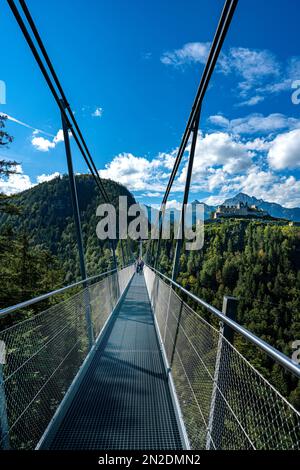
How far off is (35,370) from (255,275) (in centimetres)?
8762

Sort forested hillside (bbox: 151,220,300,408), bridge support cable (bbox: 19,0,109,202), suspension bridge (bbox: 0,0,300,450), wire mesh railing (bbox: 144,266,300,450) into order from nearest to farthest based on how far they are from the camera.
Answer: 1. wire mesh railing (bbox: 144,266,300,450)
2. suspension bridge (bbox: 0,0,300,450)
3. bridge support cable (bbox: 19,0,109,202)
4. forested hillside (bbox: 151,220,300,408)

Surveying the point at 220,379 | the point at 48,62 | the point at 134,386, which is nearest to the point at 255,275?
the point at 134,386

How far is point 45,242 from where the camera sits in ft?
230

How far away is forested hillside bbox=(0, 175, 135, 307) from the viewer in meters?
11.9

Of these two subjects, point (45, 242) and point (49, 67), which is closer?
point (49, 67)

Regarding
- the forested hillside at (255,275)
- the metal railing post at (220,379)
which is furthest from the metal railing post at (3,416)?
the forested hillside at (255,275)

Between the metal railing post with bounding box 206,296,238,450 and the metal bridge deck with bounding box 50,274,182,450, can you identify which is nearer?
the metal railing post with bounding box 206,296,238,450

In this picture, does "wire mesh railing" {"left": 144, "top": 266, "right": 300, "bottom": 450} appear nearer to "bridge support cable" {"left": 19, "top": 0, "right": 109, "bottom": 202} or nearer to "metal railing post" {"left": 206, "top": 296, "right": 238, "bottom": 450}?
"metal railing post" {"left": 206, "top": 296, "right": 238, "bottom": 450}

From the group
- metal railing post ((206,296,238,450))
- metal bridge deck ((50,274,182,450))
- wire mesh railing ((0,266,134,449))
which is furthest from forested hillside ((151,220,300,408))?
metal railing post ((206,296,238,450))

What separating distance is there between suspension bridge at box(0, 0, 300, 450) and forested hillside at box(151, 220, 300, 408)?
1809 inches

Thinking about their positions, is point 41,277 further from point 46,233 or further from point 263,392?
point 46,233

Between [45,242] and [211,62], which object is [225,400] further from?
[45,242]
